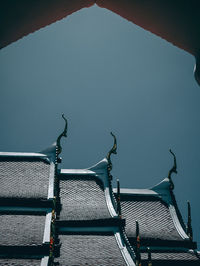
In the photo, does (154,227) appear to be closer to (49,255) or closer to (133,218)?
(133,218)

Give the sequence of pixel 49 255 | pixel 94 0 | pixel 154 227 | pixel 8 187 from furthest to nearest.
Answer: pixel 154 227
pixel 8 187
pixel 49 255
pixel 94 0

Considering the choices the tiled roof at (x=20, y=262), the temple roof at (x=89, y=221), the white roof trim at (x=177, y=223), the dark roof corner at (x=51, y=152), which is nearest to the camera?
the tiled roof at (x=20, y=262)

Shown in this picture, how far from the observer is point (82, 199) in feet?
43.0

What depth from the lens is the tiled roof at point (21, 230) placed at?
9030mm

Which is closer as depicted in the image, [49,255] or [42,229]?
[49,255]

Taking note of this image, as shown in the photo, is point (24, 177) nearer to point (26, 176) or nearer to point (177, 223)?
point (26, 176)

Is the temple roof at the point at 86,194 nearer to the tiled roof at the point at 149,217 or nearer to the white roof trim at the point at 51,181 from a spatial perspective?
the white roof trim at the point at 51,181

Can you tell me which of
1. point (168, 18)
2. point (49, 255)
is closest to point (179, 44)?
point (168, 18)

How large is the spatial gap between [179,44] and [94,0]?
755 millimetres

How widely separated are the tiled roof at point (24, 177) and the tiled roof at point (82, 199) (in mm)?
1106

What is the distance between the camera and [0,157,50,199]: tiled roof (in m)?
11.9

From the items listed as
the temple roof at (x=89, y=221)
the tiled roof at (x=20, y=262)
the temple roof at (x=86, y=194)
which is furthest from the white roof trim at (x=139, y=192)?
the tiled roof at (x=20, y=262)

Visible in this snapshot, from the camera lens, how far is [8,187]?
12.4m

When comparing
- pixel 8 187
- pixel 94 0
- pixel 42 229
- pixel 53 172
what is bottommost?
pixel 42 229
